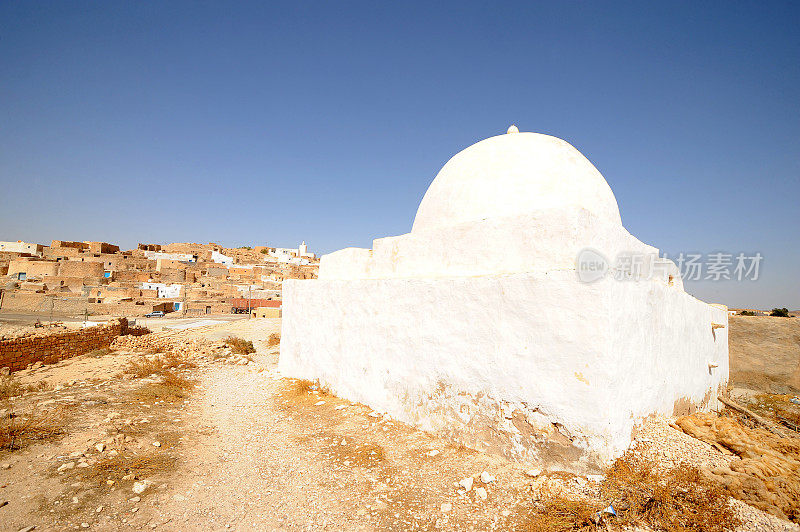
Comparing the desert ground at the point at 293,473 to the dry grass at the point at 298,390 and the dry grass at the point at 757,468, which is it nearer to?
the dry grass at the point at 757,468

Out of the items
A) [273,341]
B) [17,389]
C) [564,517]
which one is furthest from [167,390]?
→ [564,517]

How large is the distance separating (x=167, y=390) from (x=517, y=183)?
6816 mm

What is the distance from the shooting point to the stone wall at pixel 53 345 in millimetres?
7875

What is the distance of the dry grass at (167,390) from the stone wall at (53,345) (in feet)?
11.7

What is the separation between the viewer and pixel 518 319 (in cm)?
395

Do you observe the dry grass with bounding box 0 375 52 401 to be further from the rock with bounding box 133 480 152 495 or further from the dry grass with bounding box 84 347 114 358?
the rock with bounding box 133 480 152 495

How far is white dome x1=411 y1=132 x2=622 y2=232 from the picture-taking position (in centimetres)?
531

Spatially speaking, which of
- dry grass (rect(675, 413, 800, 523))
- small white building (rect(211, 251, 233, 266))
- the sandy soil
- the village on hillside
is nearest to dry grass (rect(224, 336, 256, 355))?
the village on hillside

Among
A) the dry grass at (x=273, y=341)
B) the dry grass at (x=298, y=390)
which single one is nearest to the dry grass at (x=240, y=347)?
the dry grass at (x=273, y=341)

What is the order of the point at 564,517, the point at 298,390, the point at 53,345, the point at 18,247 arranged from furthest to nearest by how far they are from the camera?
the point at 18,247, the point at 53,345, the point at 298,390, the point at 564,517

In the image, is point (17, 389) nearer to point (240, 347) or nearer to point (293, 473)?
point (240, 347)

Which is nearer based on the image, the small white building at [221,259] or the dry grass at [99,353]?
the dry grass at [99,353]

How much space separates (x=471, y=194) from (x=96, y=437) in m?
5.81

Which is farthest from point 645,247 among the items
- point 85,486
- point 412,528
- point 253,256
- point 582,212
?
point 253,256
